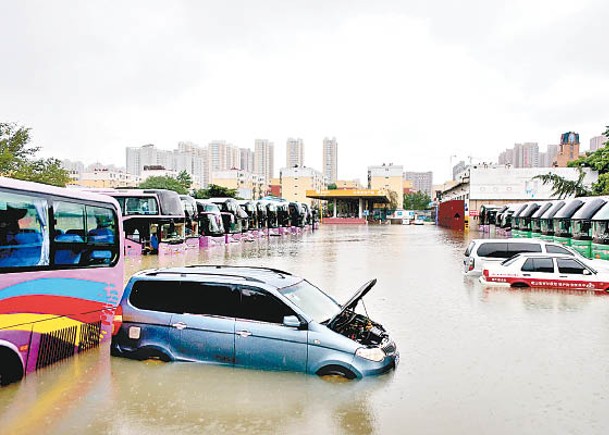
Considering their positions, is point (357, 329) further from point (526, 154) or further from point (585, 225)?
point (526, 154)

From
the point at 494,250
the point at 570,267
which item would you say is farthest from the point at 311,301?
the point at 494,250

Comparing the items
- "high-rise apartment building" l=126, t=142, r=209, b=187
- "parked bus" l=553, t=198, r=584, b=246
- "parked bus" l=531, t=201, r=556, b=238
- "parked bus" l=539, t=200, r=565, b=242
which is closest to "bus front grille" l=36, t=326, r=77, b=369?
"parked bus" l=553, t=198, r=584, b=246

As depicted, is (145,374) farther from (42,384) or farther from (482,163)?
(482,163)

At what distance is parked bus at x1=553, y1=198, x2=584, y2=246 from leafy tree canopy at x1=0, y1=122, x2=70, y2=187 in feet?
102

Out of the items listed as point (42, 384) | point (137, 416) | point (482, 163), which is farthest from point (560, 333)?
point (482, 163)

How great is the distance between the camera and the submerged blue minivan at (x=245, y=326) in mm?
7203

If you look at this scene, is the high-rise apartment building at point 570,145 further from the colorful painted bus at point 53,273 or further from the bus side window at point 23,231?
the bus side window at point 23,231

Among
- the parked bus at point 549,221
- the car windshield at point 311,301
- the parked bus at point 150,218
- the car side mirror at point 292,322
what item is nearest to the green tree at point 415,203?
the parked bus at point 549,221

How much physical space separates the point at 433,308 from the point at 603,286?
5749 mm

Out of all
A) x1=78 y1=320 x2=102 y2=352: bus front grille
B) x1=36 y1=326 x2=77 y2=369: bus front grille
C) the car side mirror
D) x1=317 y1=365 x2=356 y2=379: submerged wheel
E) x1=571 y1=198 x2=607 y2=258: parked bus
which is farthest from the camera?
Result: x1=571 y1=198 x2=607 y2=258: parked bus

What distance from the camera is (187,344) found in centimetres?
775

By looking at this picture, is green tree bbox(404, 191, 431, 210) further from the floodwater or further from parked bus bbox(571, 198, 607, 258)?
the floodwater

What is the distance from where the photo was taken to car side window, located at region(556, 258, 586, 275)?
51.0 ft

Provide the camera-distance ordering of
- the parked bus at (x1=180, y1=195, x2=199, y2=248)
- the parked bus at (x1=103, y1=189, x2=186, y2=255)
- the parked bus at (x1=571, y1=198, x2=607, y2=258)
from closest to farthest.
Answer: the parked bus at (x1=571, y1=198, x2=607, y2=258)
the parked bus at (x1=103, y1=189, x2=186, y2=255)
the parked bus at (x1=180, y1=195, x2=199, y2=248)
